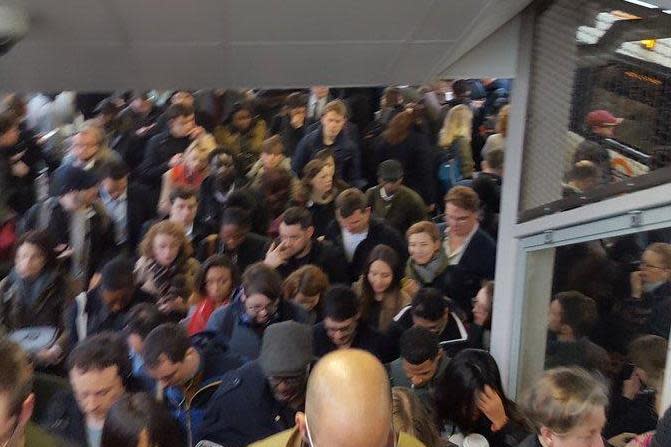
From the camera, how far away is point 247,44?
268cm

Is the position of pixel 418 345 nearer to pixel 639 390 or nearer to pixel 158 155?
pixel 639 390

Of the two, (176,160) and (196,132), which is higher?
(196,132)

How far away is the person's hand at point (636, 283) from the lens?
2070mm

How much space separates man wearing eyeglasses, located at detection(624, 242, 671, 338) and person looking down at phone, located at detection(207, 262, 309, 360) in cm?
169

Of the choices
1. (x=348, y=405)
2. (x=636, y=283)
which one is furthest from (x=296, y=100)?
(x=348, y=405)

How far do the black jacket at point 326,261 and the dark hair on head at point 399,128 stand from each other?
0.63 m

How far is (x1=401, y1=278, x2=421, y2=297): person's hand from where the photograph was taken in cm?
347

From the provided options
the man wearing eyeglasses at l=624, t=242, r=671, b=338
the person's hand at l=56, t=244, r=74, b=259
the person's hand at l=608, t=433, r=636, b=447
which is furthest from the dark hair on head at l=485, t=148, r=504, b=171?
the person's hand at l=56, t=244, r=74, b=259

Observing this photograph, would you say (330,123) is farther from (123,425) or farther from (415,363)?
(123,425)

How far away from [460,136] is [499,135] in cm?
32

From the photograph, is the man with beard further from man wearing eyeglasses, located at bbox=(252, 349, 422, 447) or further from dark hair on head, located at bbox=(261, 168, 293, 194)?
man wearing eyeglasses, located at bbox=(252, 349, 422, 447)

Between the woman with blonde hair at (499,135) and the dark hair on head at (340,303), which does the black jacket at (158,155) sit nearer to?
the dark hair on head at (340,303)

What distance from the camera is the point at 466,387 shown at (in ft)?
9.68

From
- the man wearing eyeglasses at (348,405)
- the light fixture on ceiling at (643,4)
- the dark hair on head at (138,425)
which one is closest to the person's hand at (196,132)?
the dark hair on head at (138,425)
